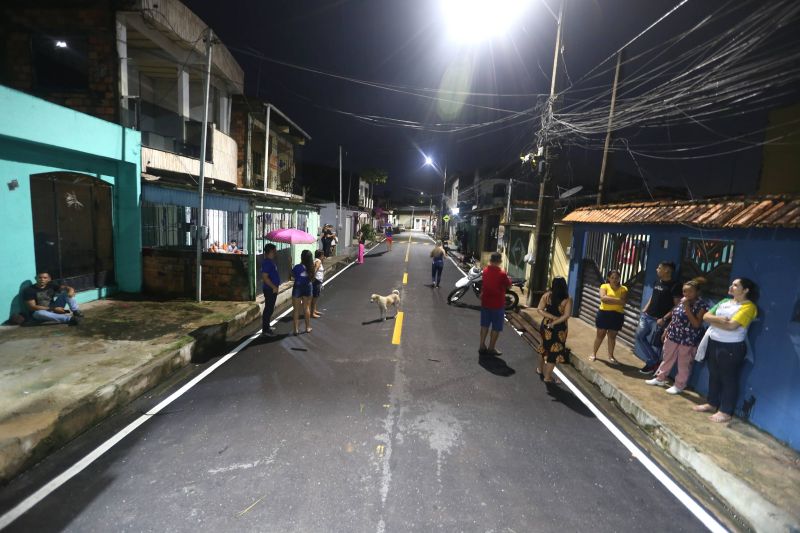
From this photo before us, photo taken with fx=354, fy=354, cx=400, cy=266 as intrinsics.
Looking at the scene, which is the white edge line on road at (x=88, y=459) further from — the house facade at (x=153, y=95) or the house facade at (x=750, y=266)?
the house facade at (x=750, y=266)

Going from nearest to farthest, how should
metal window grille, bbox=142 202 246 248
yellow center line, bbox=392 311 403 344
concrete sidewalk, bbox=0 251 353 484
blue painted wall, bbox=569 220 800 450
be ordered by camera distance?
concrete sidewalk, bbox=0 251 353 484, blue painted wall, bbox=569 220 800 450, yellow center line, bbox=392 311 403 344, metal window grille, bbox=142 202 246 248

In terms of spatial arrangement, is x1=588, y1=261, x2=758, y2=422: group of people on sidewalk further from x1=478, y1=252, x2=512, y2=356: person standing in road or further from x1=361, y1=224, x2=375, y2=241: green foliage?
x1=361, y1=224, x2=375, y2=241: green foliage

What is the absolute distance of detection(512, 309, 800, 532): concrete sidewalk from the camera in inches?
125

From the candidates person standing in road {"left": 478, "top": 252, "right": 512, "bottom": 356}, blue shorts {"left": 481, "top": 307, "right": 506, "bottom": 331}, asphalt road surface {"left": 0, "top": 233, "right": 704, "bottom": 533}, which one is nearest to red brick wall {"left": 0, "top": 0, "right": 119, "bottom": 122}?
asphalt road surface {"left": 0, "top": 233, "right": 704, "bottom": 533}

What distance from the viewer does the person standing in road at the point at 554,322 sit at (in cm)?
562

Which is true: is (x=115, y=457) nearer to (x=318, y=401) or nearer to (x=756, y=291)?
(x=318, y=401)

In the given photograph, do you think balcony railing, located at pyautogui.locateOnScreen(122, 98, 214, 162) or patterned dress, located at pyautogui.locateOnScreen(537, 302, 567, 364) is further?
balcony railing, located at pyautogui.locateOnScreen(122, 98, 214, 162)

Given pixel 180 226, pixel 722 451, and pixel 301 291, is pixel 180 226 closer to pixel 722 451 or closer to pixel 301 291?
pixel 301 291

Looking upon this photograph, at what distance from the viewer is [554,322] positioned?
5.68 metres

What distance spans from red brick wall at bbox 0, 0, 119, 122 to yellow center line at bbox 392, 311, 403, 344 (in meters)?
10.3

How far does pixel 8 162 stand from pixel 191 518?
26.7 feet

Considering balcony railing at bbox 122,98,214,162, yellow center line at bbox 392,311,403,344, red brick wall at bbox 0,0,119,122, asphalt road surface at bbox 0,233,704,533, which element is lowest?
asphalt road surface at bbox 0,233,704,533

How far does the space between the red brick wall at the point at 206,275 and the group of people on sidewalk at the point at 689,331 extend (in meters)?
8.78

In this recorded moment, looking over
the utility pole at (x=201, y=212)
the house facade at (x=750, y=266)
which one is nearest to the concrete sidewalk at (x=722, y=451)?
the house facade at (x=750, y=266)
